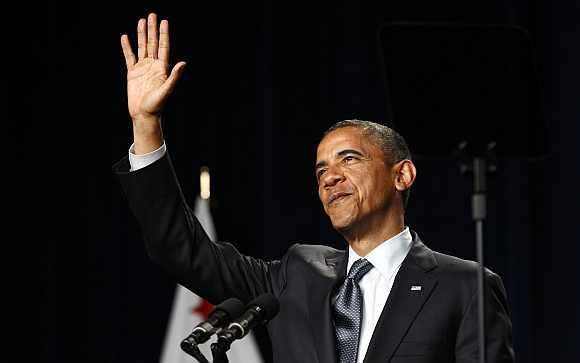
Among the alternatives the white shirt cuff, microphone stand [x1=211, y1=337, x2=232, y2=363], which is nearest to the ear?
the white shirt cuff

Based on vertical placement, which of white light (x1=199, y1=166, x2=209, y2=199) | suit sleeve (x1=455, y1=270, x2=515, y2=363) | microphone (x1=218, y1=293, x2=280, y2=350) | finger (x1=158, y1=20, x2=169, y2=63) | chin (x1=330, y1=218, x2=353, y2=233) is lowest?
suit sleeve (x1=455, y1=270, x2=515, y2=363)

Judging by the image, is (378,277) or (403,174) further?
(403,174)

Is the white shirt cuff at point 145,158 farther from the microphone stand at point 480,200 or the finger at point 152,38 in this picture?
the microphone stand at point 480,200

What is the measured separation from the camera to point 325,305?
1.97 meters

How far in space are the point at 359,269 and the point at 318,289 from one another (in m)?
0.10

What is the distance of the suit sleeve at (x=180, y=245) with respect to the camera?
1.97m

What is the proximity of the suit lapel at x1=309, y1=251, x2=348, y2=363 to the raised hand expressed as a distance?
0.48 metres

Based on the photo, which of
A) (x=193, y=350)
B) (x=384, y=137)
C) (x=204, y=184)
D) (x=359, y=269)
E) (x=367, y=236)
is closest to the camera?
(x=193, y=350)

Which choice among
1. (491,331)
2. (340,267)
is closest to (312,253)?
(340,267)

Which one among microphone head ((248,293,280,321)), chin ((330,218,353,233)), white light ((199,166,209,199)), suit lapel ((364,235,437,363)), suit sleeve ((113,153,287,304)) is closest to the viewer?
microphone head ((248,293,280,321))

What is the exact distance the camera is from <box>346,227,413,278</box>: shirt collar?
2047 mm

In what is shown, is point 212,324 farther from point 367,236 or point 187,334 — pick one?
point 187,334

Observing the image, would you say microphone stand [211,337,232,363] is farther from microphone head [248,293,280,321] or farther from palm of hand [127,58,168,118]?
palm of hand [127,58,168,118]

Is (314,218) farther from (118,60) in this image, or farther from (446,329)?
(446,329)
